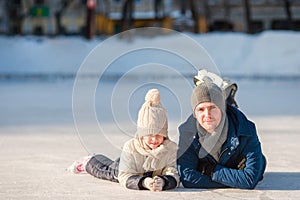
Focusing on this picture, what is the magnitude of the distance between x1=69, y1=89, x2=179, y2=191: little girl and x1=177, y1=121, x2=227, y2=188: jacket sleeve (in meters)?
0.04

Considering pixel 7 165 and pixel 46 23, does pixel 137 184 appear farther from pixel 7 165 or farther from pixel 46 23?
pixel 46 23

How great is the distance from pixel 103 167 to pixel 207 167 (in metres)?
0.75

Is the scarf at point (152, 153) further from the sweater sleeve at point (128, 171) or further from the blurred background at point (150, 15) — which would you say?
the blurred background at point (150, 15)

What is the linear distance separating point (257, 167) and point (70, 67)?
17.3 metres

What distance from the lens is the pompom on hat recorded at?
438 centimetres

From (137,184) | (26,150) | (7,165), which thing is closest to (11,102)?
(26,150)

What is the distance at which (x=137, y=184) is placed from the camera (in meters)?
4.45

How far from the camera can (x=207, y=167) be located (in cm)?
462

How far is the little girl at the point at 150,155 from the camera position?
4402mm

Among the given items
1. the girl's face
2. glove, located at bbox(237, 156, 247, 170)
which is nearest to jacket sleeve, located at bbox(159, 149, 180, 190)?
the girl's face

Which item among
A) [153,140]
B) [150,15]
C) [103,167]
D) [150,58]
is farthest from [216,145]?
[150,15]

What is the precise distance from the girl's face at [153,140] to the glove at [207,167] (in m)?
0.34

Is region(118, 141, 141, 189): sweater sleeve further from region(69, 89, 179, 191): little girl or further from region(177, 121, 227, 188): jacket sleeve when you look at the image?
region(177, 121, 227, 188): jacket sleeve

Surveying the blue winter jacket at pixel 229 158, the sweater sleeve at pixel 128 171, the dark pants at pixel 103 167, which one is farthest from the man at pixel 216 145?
the dark pants at pixel 103 167
